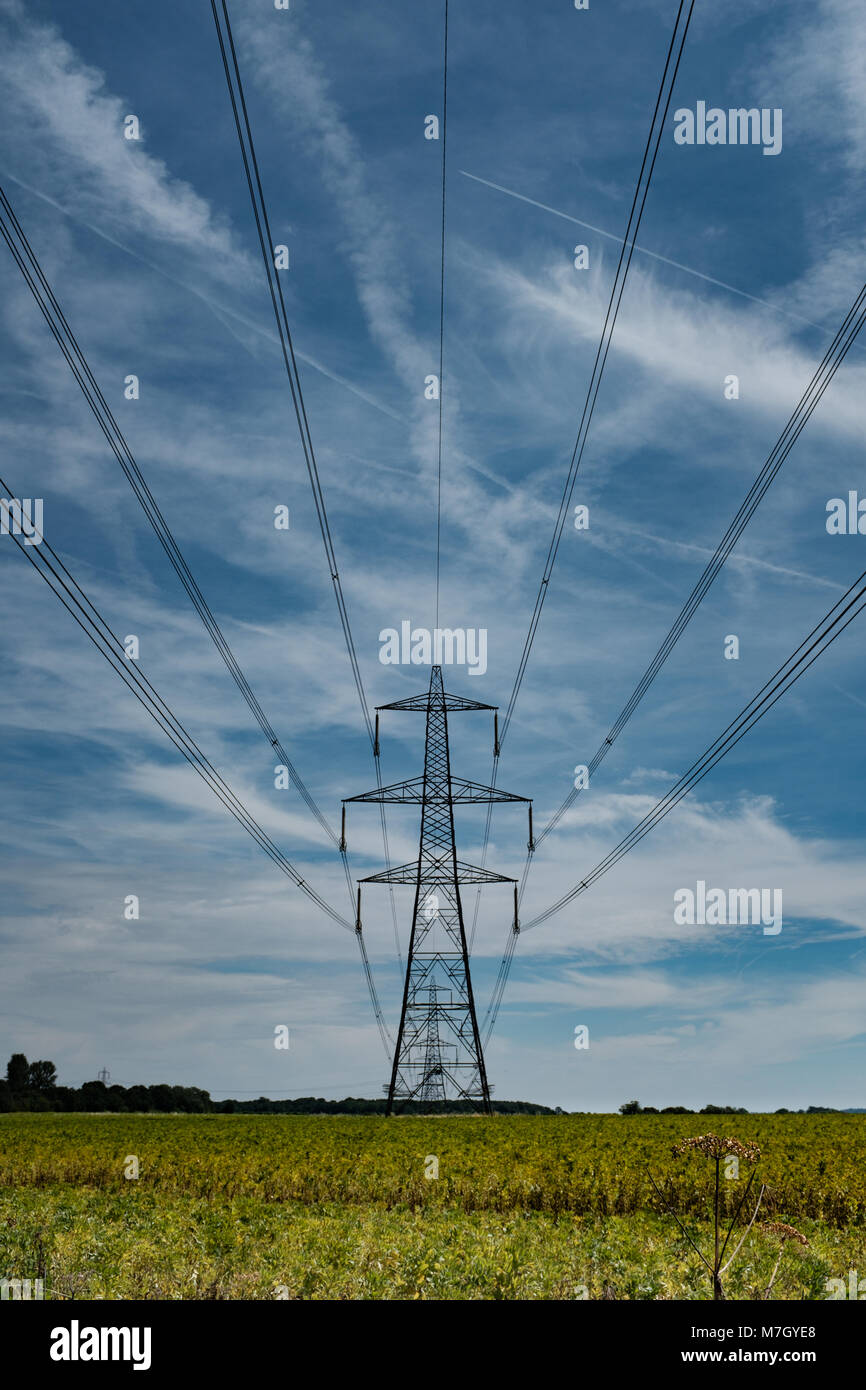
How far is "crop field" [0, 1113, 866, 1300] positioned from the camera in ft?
39.0

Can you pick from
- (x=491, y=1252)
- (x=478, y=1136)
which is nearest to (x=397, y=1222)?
(x=491, y=1252)

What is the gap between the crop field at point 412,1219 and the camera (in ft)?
39.0

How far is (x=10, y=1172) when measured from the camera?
27.1 m

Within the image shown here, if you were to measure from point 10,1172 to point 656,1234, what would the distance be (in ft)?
66.4

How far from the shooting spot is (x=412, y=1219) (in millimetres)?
17812
